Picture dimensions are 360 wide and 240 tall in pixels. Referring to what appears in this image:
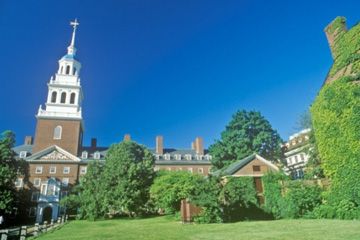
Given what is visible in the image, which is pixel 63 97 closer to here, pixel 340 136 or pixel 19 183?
pixel 19 183

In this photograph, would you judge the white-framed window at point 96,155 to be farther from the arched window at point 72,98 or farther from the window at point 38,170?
the arched window at point 72,98

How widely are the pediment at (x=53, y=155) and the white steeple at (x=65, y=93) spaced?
6.54 m

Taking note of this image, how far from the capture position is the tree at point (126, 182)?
34.0m

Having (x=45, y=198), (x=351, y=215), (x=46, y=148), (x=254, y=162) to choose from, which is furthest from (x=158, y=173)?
(x=351, y=215)

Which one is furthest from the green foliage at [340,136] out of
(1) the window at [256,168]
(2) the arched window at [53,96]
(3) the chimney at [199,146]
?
(2) the arched window at [53,96]

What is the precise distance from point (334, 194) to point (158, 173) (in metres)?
24.8

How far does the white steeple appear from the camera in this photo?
5194 cm

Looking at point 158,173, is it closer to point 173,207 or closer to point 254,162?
point 173,207

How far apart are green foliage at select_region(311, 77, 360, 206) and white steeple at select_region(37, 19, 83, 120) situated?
43160 millimetres

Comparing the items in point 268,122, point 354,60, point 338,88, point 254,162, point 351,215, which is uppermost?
point 268,122

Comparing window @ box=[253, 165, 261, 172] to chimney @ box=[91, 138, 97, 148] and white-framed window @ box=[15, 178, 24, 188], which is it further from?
white-framed window @ box=[15, 178, 24, 188]

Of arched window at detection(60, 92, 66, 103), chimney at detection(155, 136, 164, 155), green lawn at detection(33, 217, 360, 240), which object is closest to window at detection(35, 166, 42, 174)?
arched window at detection(60, 92, 66, 103)

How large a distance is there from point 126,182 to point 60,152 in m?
20.7

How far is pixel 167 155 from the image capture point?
60.4 metres
